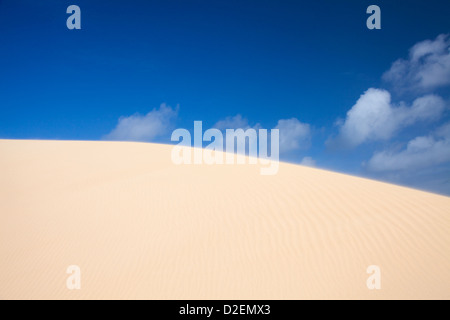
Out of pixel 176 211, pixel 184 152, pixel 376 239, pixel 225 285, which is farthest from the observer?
pixel 184 152

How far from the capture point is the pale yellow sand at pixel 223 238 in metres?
6.82

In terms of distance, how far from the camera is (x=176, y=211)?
34.5ft

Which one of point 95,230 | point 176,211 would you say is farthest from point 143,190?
point 95,230

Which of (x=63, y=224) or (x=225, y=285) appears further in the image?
(x=63, y=224)

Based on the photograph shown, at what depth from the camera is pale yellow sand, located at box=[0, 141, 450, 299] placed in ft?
22.4

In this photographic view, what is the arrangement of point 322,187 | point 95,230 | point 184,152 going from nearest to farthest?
point 95,230
point 322,187
point 184,152

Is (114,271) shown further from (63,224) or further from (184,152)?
(184,152)

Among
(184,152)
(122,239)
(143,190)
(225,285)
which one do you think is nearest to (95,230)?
(122,239)

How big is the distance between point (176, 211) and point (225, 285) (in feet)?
13.6

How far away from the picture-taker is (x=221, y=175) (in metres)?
14.4

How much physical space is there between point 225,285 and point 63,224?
5.89 meters

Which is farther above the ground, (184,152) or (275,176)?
(184,152)

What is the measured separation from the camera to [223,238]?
8.70 metres
